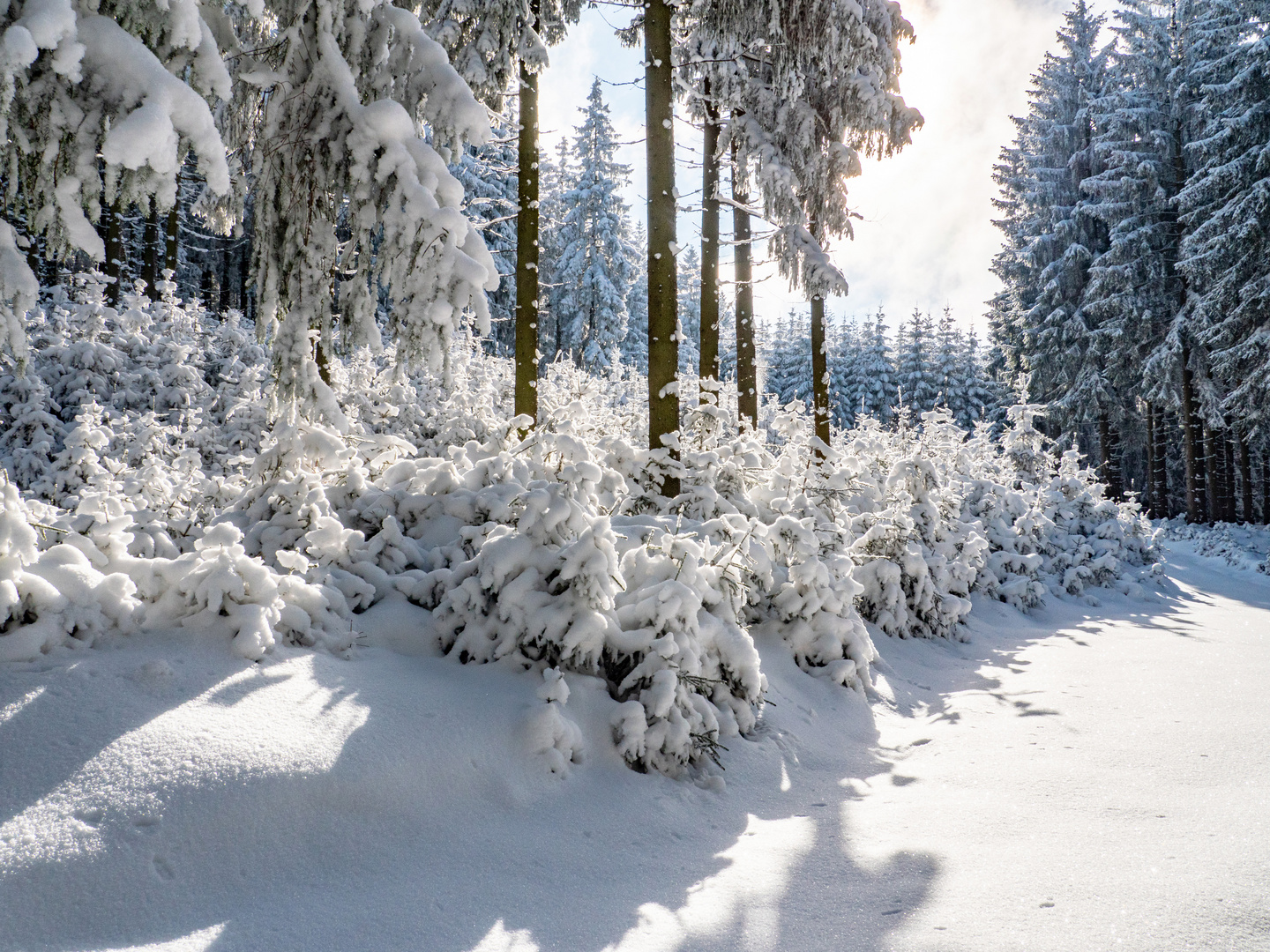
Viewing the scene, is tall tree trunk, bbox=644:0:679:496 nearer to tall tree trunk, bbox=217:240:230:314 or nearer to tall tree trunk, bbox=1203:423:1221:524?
tall tree trunk, bbox=1203:423:1221:524

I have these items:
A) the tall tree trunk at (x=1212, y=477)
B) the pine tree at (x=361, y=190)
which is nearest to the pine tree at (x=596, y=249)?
the tall tree trunk at (x=1212, y=477)

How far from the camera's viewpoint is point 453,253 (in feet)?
12.5

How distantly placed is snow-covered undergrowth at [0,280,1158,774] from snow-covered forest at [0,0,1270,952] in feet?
0.09

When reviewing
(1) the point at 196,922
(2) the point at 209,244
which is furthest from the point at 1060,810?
(2) the point at 209,244

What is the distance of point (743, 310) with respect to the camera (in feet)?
42.4

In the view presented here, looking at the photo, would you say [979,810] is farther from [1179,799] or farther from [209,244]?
[209,244]

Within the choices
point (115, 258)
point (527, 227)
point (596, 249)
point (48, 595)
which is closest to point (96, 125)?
point (48, 595)

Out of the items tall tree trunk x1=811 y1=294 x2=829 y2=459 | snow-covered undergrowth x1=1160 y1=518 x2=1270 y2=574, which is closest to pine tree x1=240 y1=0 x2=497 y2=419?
tall tree trunk x1=811 y1=294 x2=829 y2=459

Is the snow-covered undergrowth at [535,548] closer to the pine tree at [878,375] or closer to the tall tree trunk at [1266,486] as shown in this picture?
the tall tree trunk at [1266,486]

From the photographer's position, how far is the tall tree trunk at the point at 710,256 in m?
11.7

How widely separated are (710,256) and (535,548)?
364 inches

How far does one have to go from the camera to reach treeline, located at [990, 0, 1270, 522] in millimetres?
19219

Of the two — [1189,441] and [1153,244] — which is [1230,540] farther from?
[1153,244]

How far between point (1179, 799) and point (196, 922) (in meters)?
4.28
